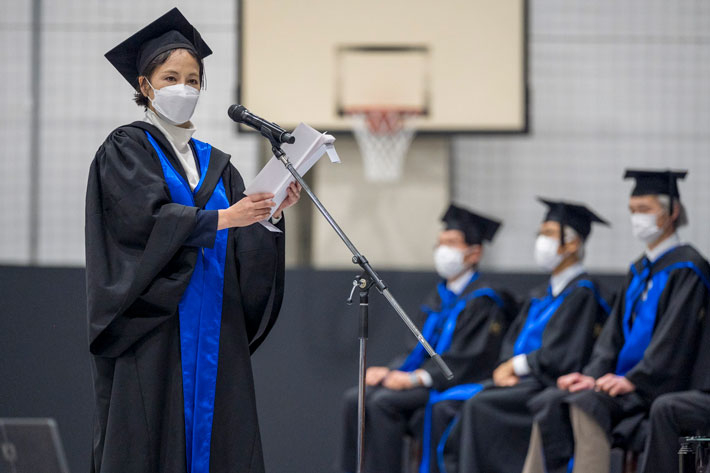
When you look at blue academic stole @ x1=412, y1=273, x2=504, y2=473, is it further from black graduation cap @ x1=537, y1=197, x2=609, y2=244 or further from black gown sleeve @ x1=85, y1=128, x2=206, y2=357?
black gown sleeve @ x1=85, y1=128, x2=206, y2=357

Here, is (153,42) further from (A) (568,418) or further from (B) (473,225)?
(B) (473,225)

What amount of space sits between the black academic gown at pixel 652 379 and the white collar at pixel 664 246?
0.26ft

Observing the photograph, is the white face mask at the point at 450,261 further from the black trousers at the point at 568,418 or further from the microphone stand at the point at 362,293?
the microphone stand at the point at 362,293

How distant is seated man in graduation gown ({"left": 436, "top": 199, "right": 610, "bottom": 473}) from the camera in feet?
16.2

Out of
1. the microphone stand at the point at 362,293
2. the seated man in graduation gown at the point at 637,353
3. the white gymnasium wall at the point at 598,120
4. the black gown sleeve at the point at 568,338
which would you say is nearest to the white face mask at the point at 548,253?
the black gown sleeve at the point at 568,338

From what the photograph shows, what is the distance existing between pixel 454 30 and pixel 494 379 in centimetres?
267

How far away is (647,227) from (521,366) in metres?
1.01

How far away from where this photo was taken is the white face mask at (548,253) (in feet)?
17.3

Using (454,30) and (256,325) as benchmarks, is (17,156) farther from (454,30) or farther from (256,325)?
(256,325)

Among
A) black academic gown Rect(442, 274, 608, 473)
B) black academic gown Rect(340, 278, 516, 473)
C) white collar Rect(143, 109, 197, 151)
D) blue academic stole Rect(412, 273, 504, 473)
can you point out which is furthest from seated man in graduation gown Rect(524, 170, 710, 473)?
white collar Rect(143, 109, 197, 151)

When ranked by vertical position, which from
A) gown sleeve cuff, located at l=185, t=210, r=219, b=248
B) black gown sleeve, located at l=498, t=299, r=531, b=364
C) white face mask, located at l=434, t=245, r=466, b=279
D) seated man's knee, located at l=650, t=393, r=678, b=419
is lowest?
seated man's knee, located at l=650, t=393, r=678, b=419

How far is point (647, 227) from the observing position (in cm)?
475

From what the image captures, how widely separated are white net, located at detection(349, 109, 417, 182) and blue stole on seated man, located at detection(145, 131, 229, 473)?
11.9 ft

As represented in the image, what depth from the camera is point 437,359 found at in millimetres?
3043
